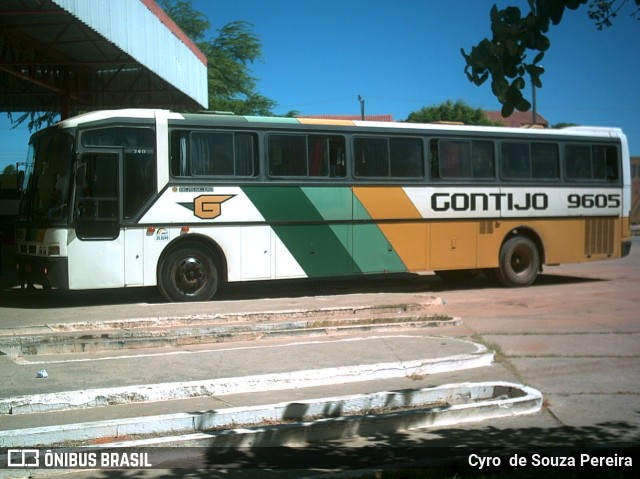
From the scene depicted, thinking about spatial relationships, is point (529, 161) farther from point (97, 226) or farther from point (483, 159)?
point (97, 226)

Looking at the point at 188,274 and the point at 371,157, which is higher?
the point at 371,157

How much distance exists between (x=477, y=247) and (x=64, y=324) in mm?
8818

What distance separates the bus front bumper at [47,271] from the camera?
12195mm

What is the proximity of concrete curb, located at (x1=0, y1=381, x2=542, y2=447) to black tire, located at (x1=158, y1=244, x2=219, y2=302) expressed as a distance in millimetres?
7048

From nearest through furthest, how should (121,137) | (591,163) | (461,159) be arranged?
(121,137)
(461,159)
(591,163)

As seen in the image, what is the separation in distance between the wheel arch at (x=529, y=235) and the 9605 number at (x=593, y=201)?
1105 mm

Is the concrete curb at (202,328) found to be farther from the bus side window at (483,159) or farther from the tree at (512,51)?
the tree at (512,51)

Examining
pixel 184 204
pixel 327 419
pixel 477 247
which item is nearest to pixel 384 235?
pixel 477 247

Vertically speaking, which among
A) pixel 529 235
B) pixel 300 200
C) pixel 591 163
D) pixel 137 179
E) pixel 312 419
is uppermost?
pixel 591 163

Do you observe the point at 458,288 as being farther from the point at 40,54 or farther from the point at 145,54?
the point at 40,54

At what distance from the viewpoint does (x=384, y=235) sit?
14.8 metres

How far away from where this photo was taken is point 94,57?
1803 cm

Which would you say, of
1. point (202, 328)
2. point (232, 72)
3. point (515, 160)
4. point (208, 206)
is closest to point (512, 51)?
point (202, 328)

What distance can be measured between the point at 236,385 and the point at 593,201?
39.7 feet
